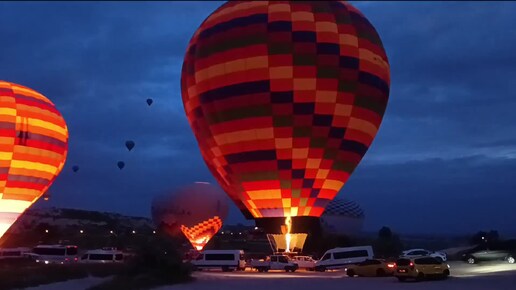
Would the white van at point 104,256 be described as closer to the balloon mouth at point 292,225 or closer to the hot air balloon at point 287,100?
the hot air balloon at point 287,100

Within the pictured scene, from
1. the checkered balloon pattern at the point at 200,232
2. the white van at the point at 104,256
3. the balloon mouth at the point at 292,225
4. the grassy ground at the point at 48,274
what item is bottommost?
the grassy ground at the point at 48,274

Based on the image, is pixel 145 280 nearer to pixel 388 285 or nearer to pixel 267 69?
pixel 388 285

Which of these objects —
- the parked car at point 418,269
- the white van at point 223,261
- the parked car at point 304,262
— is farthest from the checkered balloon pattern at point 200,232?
the parked car at point 418,269

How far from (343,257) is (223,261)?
7079 mm

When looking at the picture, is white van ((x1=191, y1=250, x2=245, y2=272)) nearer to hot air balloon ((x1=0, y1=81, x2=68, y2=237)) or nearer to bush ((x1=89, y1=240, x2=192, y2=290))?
bush ((x1=89, y1=240, x2=192, y2=290))

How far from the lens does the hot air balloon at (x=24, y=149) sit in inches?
1374

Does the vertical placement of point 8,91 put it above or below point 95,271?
above

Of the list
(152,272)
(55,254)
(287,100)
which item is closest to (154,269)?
(152,272)

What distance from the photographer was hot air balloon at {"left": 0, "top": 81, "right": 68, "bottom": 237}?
1374 inches

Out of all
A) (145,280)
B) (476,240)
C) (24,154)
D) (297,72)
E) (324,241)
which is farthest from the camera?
(476,240)

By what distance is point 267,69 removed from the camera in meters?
29.0

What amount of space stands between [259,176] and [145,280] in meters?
8.50

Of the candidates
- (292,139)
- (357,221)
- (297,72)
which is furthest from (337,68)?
(357,221)

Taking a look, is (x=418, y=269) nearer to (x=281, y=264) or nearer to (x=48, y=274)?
Answer: (x=281, y=264)
